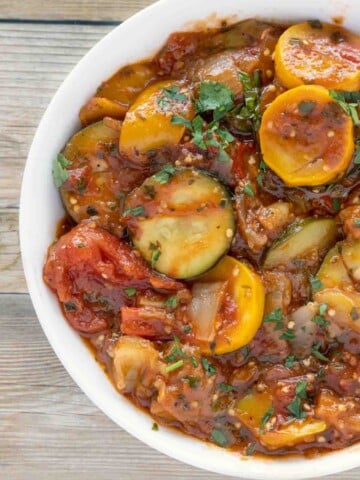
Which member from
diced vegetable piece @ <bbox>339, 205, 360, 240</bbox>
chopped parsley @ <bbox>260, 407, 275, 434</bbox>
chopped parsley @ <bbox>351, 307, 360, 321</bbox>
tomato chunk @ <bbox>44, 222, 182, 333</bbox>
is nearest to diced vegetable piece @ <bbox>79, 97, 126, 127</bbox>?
tomato chunk @ <bbox>44, 222, 182, 333</bbox>

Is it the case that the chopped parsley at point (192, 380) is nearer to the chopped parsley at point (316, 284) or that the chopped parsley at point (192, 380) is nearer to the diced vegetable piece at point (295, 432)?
the diced vegetable piece at point (295, 432)

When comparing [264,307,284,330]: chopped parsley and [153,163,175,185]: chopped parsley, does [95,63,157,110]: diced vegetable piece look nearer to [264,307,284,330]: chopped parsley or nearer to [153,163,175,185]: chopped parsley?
[153,163,175,185]: chopped parsley

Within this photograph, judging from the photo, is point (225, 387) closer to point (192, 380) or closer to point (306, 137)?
point (192, 380)

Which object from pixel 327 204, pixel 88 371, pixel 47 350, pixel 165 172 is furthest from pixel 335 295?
pixel 47 350

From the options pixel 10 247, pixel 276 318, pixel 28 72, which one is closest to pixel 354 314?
pixel 276 318

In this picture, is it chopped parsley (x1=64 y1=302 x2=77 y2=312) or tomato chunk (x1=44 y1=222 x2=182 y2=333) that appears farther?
chopped parsley (x1=64 y1=302 x2=77 y2=312)

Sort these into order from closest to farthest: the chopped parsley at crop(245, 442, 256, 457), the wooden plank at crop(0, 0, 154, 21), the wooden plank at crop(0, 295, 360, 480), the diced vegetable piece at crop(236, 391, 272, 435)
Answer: the diced vegetable piece at crop(236, 391, 272, 435), the chopped parsley at crop(245, 442, 256, 457), the wooden plank at crop(0, 0, 154, 21), the wooden plank at crop(0, 295, 360, 480)
